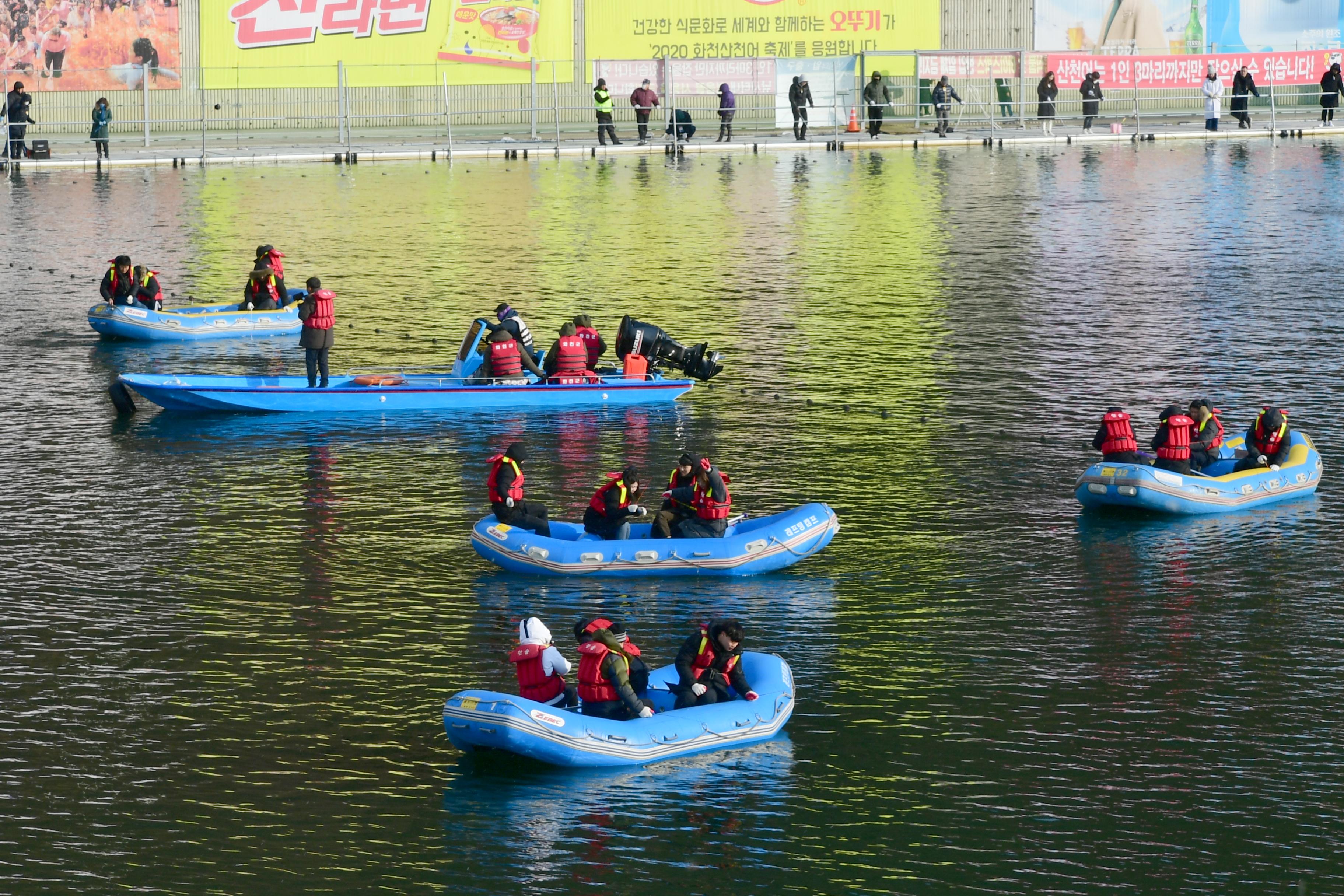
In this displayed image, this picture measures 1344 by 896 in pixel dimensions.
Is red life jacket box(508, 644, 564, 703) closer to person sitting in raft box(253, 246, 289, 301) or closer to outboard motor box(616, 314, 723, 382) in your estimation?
outboard motor box(616, 314, 723, 382)

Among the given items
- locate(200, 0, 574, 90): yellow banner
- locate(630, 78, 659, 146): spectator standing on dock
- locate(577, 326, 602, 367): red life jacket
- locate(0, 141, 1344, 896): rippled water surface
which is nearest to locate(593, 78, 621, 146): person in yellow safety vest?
locate(630, 78, 659, 146): spectator standing on dock

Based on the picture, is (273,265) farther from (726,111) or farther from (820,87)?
(820,87)

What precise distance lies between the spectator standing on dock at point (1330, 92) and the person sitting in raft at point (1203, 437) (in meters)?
58.9

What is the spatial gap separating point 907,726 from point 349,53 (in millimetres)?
69662

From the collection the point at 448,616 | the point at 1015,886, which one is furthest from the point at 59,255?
the point at 1015,886

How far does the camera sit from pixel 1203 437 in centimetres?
2591

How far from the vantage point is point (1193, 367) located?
33.8 m

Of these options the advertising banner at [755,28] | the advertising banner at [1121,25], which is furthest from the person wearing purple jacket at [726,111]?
the advertising banner at [1121,25]

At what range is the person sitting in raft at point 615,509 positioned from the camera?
22484mm

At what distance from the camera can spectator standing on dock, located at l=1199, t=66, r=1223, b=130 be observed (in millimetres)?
76250

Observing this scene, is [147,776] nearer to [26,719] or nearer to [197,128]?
[26,719]

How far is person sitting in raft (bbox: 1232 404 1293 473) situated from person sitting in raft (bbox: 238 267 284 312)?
23.1 m

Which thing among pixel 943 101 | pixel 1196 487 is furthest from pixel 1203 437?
pixel 943 101

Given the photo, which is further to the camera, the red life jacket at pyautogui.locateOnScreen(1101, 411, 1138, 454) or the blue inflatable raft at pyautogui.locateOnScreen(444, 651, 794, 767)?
the red life jacket at pyautogui.locateOnScreen(1101, 411, 1138, 454)
